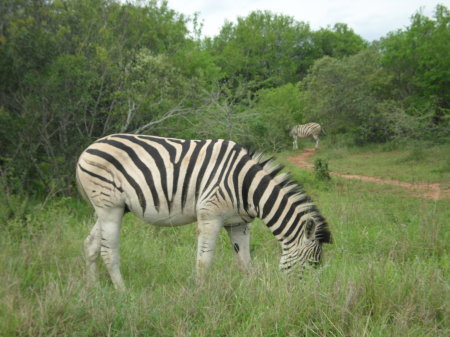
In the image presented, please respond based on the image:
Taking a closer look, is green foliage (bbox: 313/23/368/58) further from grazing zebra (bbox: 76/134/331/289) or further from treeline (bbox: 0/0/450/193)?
grazing zebra (bbox: 76/134/331/289)

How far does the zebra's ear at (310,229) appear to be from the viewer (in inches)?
134

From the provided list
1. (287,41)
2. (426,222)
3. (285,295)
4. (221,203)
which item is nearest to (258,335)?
(285,295)

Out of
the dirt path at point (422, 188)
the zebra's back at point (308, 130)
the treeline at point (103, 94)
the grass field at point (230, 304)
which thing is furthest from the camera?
the zebra's back at point (308, 130)

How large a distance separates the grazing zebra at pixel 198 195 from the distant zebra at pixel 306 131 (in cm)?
1697

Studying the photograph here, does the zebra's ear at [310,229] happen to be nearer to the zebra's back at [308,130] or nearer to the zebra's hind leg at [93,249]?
the zebra's hind leg at [93,249]

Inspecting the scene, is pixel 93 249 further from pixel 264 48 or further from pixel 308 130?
pixel 264 48

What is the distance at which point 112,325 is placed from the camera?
2605 mm

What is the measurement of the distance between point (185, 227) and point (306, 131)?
15570mm

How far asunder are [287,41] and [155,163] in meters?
40.6

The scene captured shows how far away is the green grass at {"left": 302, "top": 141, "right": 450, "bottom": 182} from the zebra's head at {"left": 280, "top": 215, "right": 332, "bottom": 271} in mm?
8380

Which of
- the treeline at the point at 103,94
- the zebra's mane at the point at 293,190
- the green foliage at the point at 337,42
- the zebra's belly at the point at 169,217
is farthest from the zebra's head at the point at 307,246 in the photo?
the green foliage at the point at 337,42

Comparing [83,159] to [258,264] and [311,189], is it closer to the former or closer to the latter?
[258,264]

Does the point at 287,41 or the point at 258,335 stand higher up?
the point at 287,41

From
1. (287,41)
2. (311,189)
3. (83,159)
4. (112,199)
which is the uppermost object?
(287,41)
